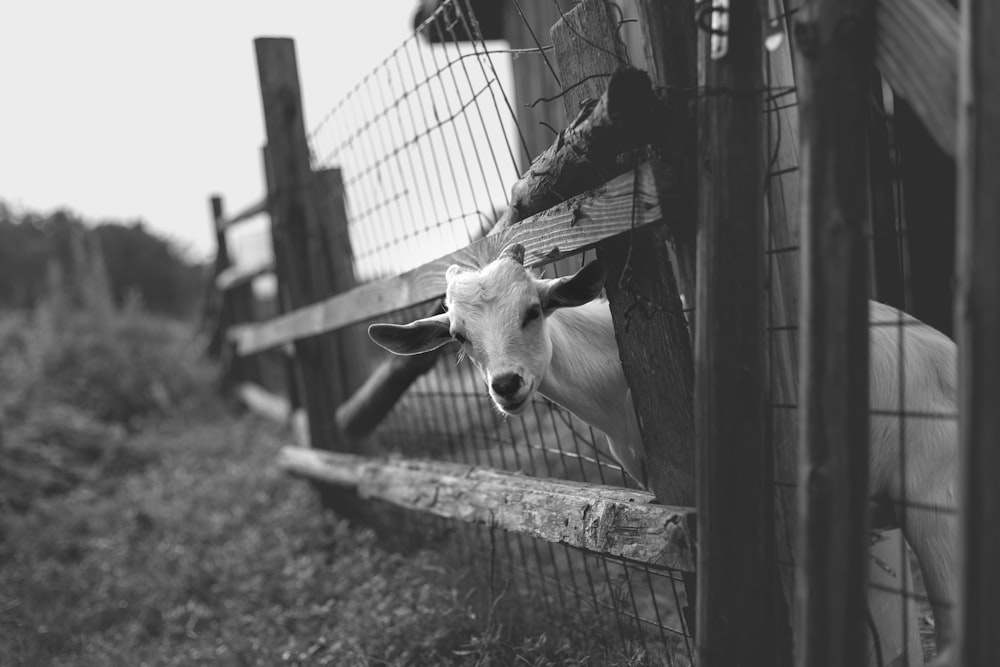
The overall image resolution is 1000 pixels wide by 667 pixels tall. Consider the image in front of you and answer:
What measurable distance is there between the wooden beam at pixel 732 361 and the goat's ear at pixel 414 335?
4.50 ft

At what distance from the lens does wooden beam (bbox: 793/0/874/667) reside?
1.50 meters

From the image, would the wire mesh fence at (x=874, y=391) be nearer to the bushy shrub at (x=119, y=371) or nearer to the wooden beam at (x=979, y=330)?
the wooden beam at (x=979, y=330)

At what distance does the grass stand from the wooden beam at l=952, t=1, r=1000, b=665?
158 centimetres

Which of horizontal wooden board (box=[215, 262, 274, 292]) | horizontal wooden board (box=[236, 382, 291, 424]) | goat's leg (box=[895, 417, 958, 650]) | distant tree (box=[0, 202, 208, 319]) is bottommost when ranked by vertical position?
goat's leg (box=[895, 417, 958, 650])

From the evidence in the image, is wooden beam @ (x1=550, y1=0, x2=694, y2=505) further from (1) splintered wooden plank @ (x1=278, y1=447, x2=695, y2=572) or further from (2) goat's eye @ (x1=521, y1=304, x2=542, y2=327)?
(2) goat's eye @ (x1=521, y1=304, x2=542, y2=327)

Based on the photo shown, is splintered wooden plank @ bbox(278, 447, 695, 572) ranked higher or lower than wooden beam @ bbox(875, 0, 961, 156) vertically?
lower

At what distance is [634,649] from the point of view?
112 inches

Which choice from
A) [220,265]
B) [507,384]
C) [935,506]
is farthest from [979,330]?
[220,265]

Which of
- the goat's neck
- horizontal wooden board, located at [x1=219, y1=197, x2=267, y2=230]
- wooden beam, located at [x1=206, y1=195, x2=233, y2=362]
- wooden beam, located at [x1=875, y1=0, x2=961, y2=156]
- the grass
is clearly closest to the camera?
wooden beam, located at [x1=875, y1=0, x2=961, y2=156]

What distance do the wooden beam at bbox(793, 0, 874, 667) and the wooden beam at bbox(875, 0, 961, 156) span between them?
56 mm

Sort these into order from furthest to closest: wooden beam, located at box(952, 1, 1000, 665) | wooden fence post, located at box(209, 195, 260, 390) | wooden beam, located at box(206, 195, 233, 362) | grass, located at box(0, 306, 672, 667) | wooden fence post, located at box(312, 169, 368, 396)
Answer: wooden beam, located at box(206, 195, 233, 362), wooden fence post, located at box(209, 195, 260, 390), wooden fence post, located at box(312, 169, 368, 396), grass, located at box(0, 306, 672, 667), wooden beam, located at box(952, 1, 1000, 665)

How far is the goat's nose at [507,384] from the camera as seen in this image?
8.72 feet

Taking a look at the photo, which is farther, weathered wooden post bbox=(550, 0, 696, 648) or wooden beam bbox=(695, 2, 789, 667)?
weathered wooden post bbox=(550, 0, 696, 648)

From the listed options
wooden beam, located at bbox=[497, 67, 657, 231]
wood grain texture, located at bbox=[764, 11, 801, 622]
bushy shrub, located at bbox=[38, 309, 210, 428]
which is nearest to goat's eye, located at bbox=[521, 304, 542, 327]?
wooden beam, located at bbox=[497, 67, 657, 231]
